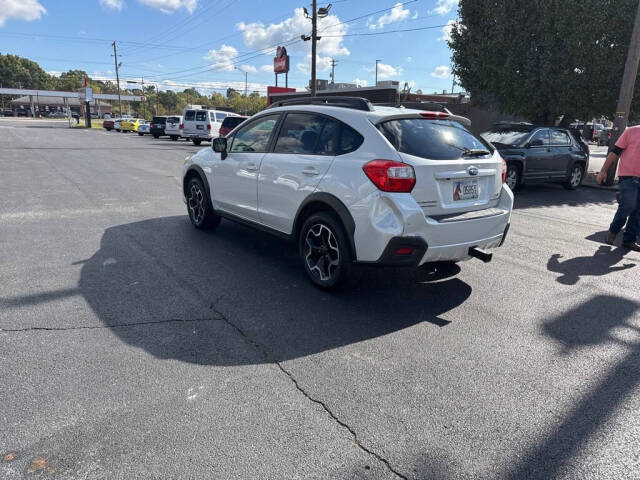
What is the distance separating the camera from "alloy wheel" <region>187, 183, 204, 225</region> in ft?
21.0

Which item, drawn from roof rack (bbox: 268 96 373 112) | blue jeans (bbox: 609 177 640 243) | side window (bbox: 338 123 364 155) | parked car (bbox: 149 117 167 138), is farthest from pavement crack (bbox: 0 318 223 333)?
parked car (bbox: 149 117 167 138)

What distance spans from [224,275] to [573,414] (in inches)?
131

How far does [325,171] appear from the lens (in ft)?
13.7

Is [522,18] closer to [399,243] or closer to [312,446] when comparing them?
[399,243]

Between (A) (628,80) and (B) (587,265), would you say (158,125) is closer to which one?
(A) (628,80)

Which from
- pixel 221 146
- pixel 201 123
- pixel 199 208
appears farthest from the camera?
pixel 201 123

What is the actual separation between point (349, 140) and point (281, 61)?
45.0m

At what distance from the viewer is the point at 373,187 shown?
3.74 meters

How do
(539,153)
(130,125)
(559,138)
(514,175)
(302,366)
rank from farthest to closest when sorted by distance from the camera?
(130,125) → (559,138) → (539,153) → (514,175) → (302,366)

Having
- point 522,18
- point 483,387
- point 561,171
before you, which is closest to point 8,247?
point 483,387

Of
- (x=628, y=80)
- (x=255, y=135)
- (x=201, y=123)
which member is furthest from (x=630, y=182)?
(x=201, y=123)

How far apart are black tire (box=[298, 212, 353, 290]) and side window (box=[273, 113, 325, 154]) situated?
29.5 inches

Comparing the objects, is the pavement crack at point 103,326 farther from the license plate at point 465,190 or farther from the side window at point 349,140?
A: the license plate at point 465,190

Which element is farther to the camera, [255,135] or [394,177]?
[255,135]
